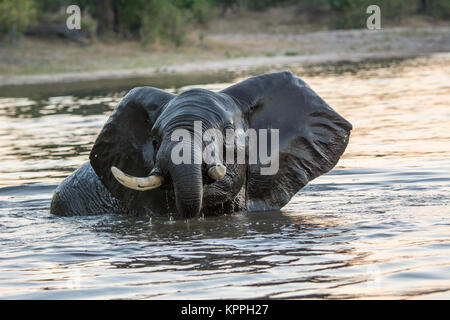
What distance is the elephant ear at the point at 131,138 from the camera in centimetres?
787

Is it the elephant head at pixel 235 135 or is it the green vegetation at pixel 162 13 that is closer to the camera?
the elephant head at pixel 235 135

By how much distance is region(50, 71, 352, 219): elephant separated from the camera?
7.41 m

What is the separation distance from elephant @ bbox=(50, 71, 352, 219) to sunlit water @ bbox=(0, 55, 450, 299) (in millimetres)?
230

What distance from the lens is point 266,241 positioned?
7.32m

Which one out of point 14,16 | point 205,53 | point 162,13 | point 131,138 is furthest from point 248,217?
point 162,13

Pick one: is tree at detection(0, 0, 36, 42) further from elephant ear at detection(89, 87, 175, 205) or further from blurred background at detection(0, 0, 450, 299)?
elephant ear at detection(89, 87, 175, 205)

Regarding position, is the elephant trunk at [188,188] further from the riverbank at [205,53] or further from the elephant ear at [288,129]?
the riverbank at [205,53]

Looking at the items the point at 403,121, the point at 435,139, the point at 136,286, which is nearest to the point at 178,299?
the point at 136,286

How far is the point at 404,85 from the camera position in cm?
2309

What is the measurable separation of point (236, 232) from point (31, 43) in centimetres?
3054

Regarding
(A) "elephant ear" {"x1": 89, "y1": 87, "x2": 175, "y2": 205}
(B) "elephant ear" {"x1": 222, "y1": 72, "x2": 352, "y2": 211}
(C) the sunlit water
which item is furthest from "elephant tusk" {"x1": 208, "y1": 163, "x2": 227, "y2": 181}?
(A) "elephant ear" {"x1": 89, "y1": 87, "x2": 175, "y2": 205}

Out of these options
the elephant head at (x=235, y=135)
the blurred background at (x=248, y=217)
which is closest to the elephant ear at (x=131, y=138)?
the elephant head at (x=235, y=135)

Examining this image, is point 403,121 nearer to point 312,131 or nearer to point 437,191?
point 437,191

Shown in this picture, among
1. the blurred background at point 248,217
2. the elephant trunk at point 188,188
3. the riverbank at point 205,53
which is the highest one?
the elephant trunk at point 188,188
